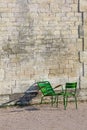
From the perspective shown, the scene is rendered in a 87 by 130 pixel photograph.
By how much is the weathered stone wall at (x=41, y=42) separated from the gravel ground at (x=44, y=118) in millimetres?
790

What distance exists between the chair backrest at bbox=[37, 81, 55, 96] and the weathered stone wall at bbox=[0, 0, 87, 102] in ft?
0.64

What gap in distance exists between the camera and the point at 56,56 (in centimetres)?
1168

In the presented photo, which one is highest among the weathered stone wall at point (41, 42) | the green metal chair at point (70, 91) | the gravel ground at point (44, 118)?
the weathered stone wall at point (41, 42)

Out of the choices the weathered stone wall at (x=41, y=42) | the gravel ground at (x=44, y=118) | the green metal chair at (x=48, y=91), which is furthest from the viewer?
the weathered stone wall at (x=41, y=42)

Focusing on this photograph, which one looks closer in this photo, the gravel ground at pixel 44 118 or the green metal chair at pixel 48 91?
the gravel ground at pixel 44 118

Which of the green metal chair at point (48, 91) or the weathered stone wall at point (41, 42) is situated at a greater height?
the weathered stone wall at point (41, 42)

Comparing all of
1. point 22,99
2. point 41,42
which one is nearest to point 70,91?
point 22,99

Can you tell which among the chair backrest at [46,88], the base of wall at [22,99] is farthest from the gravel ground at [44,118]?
the chair backrest at [46,88]

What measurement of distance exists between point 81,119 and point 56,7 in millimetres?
3524

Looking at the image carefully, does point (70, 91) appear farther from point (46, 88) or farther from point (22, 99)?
point (22, 99)

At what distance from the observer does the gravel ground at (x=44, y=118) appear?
8.98 meters

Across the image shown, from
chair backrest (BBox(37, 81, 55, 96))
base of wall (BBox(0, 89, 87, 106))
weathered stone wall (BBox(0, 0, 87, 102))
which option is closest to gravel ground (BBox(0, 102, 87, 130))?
base of wall (BBox(0, 89, 87, 106))

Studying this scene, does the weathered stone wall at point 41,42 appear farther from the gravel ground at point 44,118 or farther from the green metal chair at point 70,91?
the gravel ground at point 44,118

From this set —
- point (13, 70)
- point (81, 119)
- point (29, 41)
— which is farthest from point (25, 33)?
point (81, 119)
